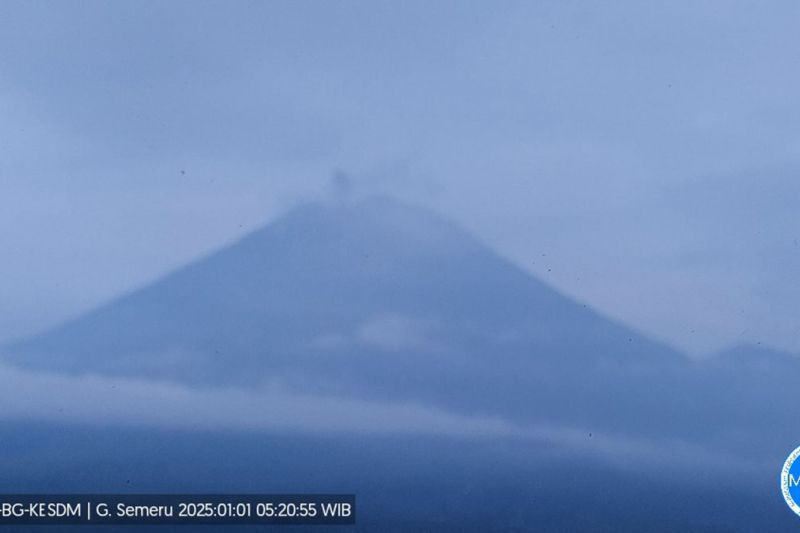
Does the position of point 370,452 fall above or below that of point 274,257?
below

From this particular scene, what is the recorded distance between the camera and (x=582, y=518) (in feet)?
6.74

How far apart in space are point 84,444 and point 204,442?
0.29 metres

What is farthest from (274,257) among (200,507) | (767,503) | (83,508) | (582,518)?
(767,503)

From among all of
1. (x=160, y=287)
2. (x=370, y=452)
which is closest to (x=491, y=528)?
(x=370, y=452)

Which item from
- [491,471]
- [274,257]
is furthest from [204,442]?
[491,471]

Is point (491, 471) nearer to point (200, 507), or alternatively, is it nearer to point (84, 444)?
point (200, 507)

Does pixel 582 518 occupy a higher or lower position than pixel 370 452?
lower

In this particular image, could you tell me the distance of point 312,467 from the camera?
6.66ft

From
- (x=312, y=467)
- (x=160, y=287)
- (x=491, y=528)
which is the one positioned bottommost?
(x=491, y=528)

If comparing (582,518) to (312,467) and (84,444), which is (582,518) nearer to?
(312,467)

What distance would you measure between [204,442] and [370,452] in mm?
395
